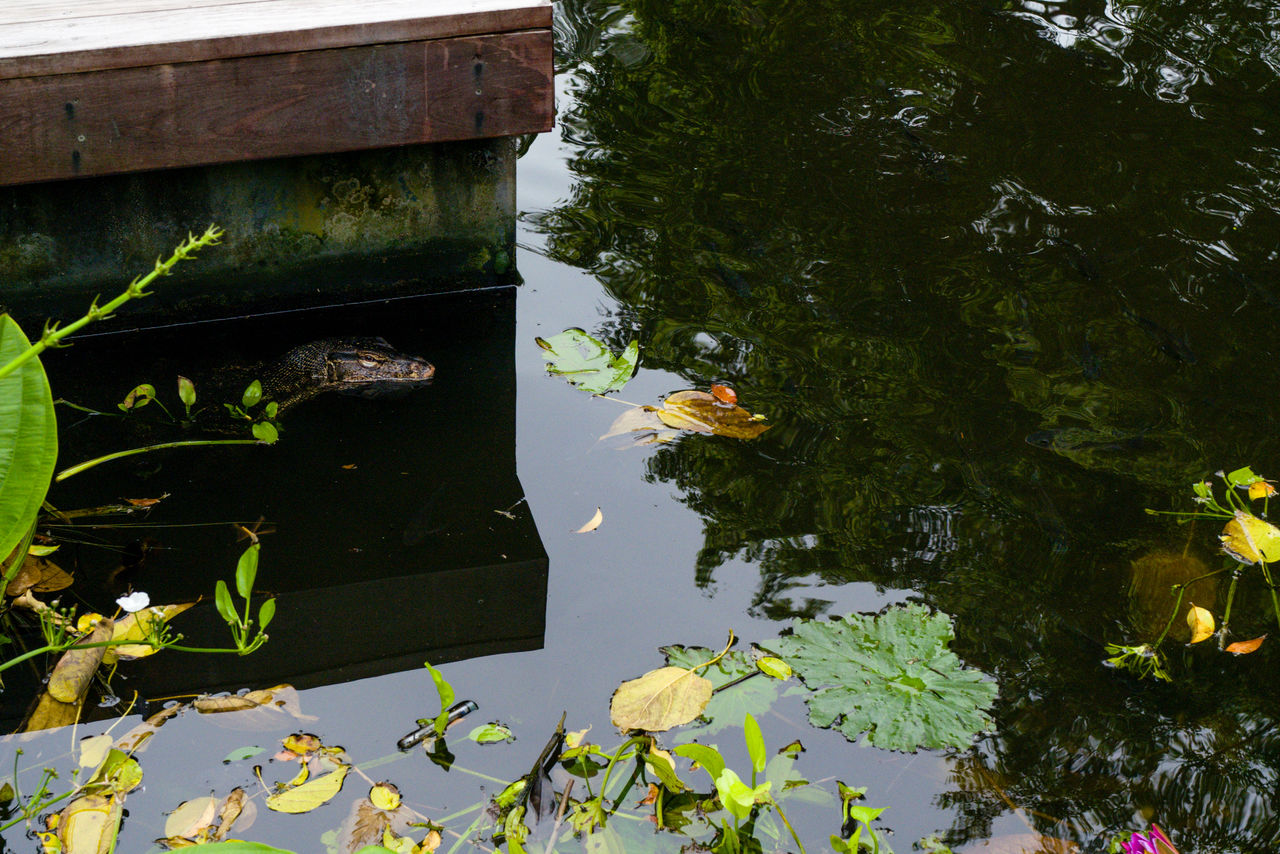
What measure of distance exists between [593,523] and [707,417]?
1.82ft

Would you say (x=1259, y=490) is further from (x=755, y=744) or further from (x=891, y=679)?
(x=755, y=744)

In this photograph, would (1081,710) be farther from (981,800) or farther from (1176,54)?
(1176,54)

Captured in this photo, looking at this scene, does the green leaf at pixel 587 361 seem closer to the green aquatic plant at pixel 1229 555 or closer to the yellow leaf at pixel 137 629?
the yellow leaf at pixel 137 629

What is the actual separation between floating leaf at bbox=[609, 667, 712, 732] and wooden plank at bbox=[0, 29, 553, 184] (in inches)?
75.0

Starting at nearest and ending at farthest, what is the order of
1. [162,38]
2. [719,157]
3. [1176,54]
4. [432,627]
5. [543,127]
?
[432,627] → [162,38] → [543,127] → [719,157] → [1176,54]

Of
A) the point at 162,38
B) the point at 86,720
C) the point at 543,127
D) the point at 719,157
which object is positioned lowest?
the point at 86,720

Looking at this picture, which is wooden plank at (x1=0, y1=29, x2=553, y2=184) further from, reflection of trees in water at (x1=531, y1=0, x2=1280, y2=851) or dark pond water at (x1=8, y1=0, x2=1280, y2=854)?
reflection of trees in water at (x1=531, y1=0, x2=1280, y2=851)

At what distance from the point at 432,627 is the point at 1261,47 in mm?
4887

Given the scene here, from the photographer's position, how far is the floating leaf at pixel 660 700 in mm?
2184

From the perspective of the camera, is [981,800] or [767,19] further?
[767,19]

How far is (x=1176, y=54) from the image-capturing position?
16.7 feet

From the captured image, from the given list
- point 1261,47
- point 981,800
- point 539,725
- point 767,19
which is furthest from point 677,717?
point 1261,47

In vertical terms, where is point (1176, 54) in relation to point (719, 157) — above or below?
above

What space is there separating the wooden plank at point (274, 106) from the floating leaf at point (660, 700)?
191cm
